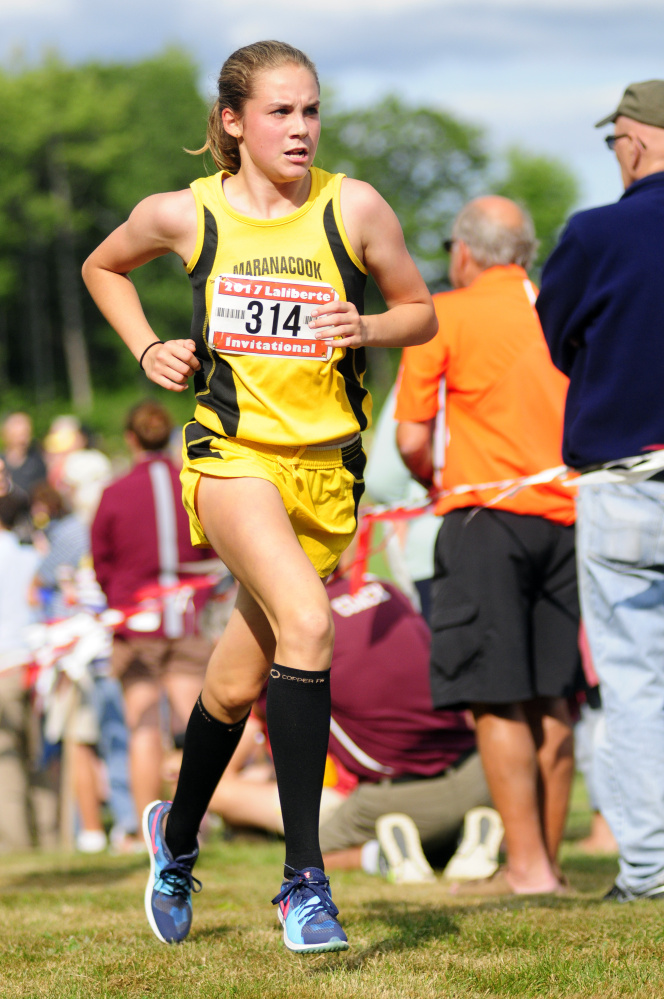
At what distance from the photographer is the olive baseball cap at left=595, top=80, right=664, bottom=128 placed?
4.36m

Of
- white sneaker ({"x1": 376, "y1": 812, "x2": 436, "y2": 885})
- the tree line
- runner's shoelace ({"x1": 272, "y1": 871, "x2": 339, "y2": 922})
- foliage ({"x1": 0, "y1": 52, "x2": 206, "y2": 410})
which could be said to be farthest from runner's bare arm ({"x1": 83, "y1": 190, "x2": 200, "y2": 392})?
foliage ({"x1": 0, "y1": 52, "x2": 206, "y2": 410})

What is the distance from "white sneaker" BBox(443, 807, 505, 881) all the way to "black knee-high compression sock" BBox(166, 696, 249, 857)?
2190 millimetres

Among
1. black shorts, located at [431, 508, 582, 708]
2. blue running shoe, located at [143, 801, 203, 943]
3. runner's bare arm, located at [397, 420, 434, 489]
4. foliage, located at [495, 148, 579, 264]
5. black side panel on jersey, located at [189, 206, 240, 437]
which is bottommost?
foliage, located at [495, 148, 579, 264]

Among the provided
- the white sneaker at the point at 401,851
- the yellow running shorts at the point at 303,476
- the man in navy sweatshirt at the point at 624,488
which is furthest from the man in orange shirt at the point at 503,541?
the yellow running shorts at the point at 303,476

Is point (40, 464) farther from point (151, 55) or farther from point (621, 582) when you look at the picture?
point (151, 55)

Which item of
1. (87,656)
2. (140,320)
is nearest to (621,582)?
(140,320)

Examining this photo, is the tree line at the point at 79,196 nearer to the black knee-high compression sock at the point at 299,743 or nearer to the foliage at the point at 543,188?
the foliage at the point at 543,188

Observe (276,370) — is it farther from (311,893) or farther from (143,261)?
(311,893)

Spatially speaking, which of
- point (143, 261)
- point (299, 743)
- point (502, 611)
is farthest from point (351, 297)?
point (502, 611)

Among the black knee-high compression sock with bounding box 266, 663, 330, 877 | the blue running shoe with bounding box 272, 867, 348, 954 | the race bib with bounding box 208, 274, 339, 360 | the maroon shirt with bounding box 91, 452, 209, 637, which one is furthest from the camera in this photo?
the maroon shirt with bounding box 91, 452, 209, 637

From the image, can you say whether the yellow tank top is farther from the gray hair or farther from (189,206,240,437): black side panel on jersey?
the gray hair

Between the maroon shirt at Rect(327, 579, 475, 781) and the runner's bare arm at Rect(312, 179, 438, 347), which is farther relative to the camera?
the maroon shirt at Rect(327, 579, 475, 781)

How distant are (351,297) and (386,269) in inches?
5.0

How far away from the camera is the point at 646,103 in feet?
14.3
